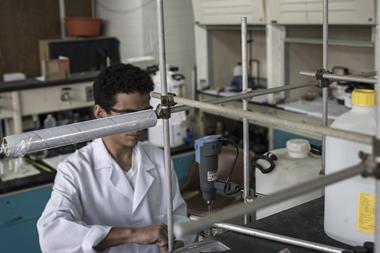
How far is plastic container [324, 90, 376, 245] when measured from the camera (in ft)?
2.89

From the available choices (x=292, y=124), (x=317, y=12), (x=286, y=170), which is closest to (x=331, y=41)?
(x=317, y=12)

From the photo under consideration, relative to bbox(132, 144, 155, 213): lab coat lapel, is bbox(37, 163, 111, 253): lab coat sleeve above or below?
below

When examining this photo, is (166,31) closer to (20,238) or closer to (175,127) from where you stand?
(175,127)

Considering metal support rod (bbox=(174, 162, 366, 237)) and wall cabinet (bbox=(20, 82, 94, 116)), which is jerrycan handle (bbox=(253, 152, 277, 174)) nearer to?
metal support rod (bbox=(174, 162, 366, 237))

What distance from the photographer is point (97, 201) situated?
1.73 meters

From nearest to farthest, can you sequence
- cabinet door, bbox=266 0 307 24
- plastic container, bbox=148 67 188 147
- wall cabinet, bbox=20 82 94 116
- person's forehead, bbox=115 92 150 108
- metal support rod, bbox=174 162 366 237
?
1. metal support rod, bbox=174 162 366 237
2. person's forehead, bbox=115 92 150 108
3. cabinet door, bbox=266 0 307 24
4. plastic container, bbox=148 67 188 147
5. wall cabinet, bbox=20 82 94 116

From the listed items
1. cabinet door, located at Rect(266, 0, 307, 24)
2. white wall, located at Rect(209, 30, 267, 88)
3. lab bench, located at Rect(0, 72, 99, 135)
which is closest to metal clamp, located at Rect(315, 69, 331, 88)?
cabinet door, located at Rect(266, 0, 307, 24)

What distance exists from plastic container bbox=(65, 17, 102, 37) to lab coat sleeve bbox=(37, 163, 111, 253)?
3.92 m

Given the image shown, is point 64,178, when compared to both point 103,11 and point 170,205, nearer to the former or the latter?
point 170,205

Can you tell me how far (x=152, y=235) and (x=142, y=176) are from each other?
0.30m

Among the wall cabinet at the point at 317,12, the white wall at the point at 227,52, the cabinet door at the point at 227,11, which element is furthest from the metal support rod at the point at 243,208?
the white wall at the point at 227,52

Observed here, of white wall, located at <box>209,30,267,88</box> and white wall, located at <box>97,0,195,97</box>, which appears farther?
white wall, located at <box>97,0,195,97</box>

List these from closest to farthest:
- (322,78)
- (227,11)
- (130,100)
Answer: (322,78)
(130,100)
(227,11)

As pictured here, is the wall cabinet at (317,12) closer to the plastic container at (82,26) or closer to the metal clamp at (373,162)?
the metal clamp at (373,162)
